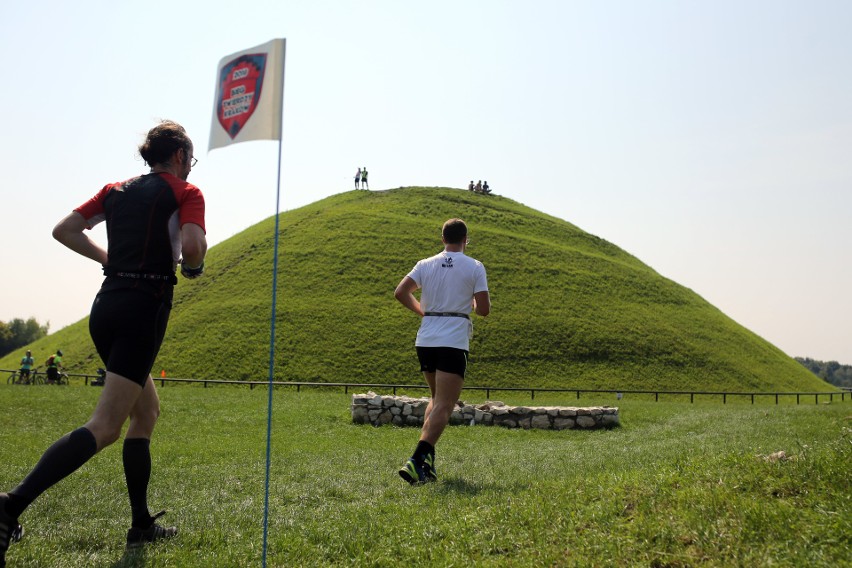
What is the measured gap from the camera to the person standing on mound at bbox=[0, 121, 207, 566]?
4.21 metres

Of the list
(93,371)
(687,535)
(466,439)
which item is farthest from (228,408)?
(93,371)

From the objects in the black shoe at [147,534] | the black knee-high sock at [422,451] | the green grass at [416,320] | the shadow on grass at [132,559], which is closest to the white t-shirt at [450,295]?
the black knee-high sock at [422,451]

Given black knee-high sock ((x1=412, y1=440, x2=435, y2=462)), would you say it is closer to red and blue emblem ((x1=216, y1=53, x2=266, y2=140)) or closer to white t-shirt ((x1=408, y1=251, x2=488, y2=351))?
white t-shirt ((x1=408, y1=251, x2=488, y2=351))

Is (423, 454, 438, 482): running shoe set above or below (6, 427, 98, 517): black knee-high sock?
below

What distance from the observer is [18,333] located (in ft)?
378

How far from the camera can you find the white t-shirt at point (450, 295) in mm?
6957

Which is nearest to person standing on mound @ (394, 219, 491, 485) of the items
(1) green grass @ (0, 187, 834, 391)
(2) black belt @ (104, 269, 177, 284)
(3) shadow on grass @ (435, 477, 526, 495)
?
(3) shadow on grass @ (435, 477, 526, 495)

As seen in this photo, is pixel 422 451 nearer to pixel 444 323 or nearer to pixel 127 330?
pixel 444 323

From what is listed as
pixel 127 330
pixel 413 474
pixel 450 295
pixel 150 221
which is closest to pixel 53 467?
pixel 127 330

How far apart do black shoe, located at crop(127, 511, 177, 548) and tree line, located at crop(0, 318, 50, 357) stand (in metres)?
114

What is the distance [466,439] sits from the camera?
13281mm

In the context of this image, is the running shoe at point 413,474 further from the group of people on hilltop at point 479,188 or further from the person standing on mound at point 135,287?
the group of people on hilltop at point 479,188

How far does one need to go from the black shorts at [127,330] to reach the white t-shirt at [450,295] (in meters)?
3.08

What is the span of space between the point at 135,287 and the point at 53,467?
1.17m
